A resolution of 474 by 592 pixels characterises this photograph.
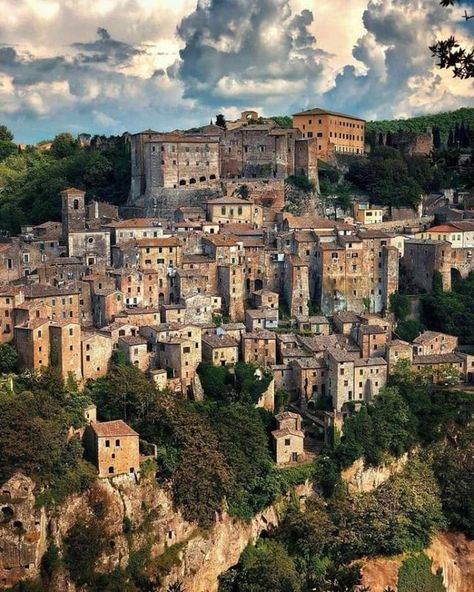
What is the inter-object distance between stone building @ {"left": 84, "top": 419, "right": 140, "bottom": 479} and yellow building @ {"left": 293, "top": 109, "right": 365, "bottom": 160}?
31.5 m

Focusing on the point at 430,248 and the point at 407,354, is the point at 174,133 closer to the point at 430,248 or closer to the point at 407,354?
the point at 430,248

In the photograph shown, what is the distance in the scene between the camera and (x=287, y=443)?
33750mm

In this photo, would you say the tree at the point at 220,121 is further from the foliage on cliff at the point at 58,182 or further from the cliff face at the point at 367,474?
the cliff face at the point at 367,474

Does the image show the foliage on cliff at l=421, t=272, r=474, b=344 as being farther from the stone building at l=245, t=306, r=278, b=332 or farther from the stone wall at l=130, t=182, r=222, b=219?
the stone wall at l=130, t=182, r=222, b=219

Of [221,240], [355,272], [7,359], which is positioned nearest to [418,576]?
[355,272]

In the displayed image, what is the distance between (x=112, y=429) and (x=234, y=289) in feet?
40.6

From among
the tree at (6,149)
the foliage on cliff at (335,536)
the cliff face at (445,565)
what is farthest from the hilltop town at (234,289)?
the tree at (6,149)

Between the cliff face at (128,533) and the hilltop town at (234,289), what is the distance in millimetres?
259

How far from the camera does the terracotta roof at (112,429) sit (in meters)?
29.2

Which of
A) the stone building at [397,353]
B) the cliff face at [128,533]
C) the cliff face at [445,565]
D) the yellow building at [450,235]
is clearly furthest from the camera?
the yellow building at [450,235]

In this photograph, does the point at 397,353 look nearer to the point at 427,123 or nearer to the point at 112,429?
the point at 112,429

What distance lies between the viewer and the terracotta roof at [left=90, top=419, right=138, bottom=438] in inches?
1149

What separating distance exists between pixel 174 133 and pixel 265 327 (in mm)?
17052

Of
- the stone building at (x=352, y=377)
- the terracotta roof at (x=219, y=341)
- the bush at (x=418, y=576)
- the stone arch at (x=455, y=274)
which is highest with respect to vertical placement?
the stone arch at (x=455, y=274)
